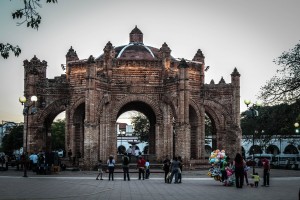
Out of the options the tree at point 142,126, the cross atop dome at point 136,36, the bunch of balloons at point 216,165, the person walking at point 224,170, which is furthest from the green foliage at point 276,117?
the tree at point 142,126

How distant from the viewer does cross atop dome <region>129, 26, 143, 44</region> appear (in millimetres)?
46531

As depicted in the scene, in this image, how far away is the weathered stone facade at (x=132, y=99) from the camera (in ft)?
124

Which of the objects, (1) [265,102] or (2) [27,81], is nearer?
(1) [265,102]

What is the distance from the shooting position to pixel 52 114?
42.5 metres

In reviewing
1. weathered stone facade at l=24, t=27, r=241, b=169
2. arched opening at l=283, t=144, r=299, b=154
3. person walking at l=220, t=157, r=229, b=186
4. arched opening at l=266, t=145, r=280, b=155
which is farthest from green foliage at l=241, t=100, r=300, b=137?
arched opening at l=266, t=145, r=280, b=155

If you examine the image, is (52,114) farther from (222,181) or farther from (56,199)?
(56,199)

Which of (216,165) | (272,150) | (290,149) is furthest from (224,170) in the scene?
(272,150)

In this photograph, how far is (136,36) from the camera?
4662 cm

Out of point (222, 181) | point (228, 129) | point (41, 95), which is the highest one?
point (41, 95)

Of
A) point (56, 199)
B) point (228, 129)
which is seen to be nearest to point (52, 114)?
point (228, 129)

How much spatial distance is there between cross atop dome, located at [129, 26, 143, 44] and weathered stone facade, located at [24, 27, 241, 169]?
227 cm

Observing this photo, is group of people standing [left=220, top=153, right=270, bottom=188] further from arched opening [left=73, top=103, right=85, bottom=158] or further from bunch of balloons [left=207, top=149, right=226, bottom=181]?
arched opening [left=73, top=103, right=85, bottom=158]

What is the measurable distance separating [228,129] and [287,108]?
8.37 metres

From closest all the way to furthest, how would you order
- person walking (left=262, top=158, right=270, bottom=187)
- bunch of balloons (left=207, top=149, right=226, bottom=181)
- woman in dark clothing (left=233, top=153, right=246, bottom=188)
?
woman in dark clothing (left=233, top=153, right=246, bottom=188), person walking (left=262, top=158, right=270, bottom=187), bunch of balloons (left=207, top=149, right=226, bottom=181)
